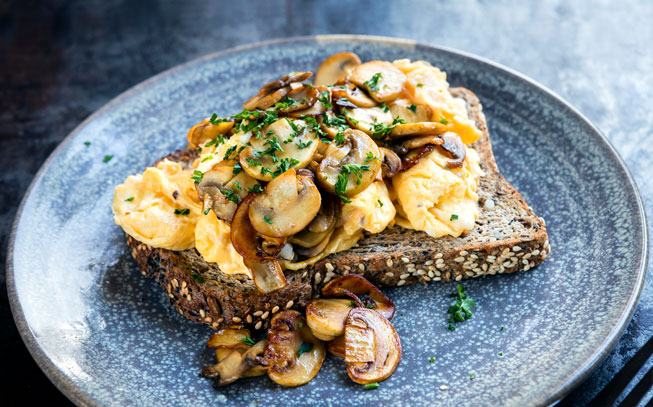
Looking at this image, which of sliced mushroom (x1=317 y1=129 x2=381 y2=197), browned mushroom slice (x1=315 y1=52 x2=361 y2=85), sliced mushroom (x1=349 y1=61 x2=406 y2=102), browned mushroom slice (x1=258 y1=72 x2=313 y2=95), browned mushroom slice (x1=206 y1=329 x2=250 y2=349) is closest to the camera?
sliced mushroom (x1=317 y1=129 x2=381 y2=197)

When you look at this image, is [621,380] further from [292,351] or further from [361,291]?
[292,351]

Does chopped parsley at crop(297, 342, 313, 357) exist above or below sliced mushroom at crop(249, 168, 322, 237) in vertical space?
below

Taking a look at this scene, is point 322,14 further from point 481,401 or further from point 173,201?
point 481,401

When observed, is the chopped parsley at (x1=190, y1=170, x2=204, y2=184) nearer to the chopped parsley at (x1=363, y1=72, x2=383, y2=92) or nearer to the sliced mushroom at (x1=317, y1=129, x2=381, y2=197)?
the sliced mushroom at (x1=317, y1=129, x2=381, y2=197)

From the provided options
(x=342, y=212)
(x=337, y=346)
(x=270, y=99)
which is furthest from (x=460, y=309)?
(x=270, y=99)

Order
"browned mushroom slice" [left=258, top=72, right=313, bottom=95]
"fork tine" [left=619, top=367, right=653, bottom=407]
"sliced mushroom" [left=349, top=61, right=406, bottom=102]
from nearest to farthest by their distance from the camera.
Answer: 1. "fork tine" [left=619, top=367, right=653, bottom=407]
2. "browned mushroom slice" [left=258, top=72, right=313, bottom=95]
3. "sliced mushroom" [left=349, top=61, right=406, bottom=102]

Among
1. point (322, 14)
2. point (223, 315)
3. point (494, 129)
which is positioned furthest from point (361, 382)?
point (322, 14)

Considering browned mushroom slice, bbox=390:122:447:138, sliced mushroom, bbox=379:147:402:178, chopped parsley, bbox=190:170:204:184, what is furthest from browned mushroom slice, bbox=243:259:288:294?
browned mushroom slice, bbox=390:122:447:138
